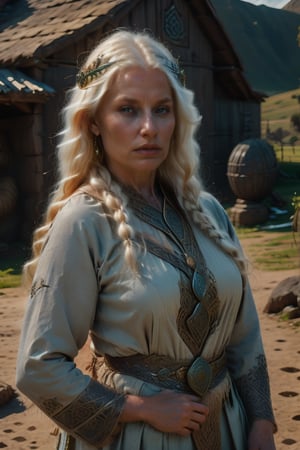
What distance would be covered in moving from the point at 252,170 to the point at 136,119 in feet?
34.4

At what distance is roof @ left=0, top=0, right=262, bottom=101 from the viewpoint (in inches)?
397

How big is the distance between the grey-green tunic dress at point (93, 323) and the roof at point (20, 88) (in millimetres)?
7824

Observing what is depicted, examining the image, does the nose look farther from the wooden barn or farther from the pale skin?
the wooden barn

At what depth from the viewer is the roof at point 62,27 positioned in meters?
10.1

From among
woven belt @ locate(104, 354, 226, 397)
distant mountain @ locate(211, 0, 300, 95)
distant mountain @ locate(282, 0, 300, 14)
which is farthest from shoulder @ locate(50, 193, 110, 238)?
distant mountain @ locate(282, 0, 300, 14)

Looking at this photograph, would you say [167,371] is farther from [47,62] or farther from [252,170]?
[252,170]

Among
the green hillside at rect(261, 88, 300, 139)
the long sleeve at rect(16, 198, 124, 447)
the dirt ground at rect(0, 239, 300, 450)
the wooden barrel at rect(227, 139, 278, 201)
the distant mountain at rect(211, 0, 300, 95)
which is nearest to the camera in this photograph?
the long sleeve at rect(16, 198, 124, 447)

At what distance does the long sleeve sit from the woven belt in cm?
8

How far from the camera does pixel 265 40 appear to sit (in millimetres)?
76562

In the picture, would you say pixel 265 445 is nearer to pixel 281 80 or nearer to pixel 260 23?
pixel 281 80

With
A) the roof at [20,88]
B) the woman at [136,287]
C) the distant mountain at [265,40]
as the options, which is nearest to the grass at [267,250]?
the roof at [20,88]

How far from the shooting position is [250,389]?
2059 mm

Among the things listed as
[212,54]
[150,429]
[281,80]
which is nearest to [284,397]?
[150,429]

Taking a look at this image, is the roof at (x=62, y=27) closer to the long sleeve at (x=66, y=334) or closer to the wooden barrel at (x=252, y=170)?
the wooden barrel at (x=252, y=170)
